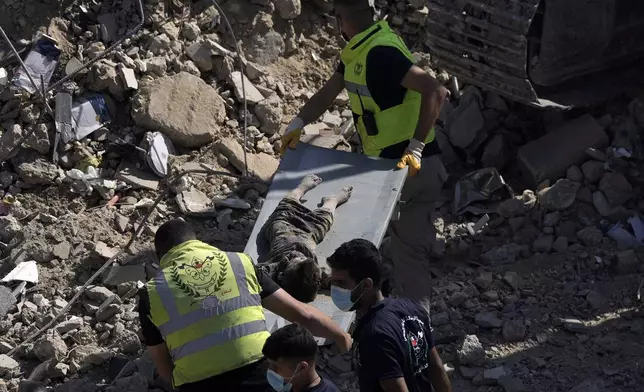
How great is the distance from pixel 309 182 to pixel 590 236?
8.42 feet

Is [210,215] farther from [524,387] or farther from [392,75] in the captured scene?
[524,387]

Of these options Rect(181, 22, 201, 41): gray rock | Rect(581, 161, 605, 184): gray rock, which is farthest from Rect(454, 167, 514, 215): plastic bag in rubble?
Rect(181, 22, 201, 41): gray rock

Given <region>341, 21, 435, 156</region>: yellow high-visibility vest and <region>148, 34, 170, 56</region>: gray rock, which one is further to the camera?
<region>148, 34, 170, 56</region>: gray rock

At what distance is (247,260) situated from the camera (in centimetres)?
566

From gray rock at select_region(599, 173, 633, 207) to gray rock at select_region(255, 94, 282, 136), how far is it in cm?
270

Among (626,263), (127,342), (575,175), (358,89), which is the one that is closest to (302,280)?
(358,89)

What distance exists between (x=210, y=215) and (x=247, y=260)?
307cm

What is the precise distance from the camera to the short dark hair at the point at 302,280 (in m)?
6.50

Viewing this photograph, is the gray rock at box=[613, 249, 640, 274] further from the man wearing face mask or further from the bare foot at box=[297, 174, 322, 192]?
the man wearing face mask

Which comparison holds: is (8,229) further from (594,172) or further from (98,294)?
(594,172)

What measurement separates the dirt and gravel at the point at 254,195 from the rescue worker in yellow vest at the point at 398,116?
0.68m

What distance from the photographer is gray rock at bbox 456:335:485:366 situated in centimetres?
748

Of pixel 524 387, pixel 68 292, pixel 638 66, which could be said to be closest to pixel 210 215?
pixel 68 292

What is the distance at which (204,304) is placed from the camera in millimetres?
5488
